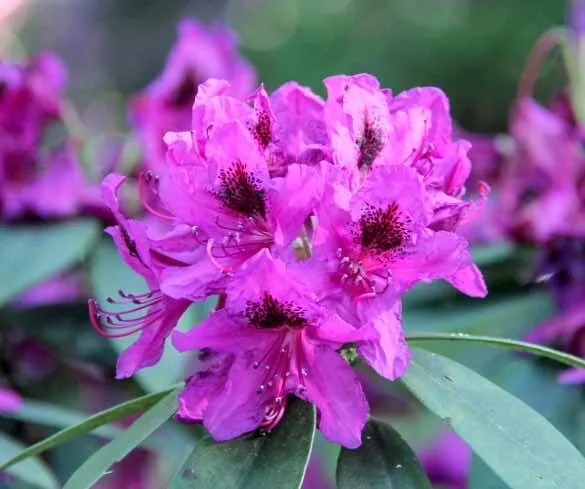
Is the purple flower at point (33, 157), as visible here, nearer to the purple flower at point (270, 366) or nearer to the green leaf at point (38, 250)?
the green leaf at point (38, 250)

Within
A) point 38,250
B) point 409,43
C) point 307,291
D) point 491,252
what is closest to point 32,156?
point 38,250

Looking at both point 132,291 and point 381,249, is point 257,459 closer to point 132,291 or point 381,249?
point 381,249

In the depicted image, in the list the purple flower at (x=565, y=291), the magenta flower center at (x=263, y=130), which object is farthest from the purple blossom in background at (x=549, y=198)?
the magenta flower center at (x=263, y=130)

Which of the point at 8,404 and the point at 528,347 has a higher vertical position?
the point at 528,347

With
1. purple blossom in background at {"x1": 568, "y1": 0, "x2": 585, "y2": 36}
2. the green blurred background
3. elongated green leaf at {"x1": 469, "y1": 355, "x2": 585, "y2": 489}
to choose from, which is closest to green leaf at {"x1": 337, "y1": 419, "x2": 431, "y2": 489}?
elongated green leaf at {"x1": 469, "y1": 355, "x2": 585, "y2": 489}

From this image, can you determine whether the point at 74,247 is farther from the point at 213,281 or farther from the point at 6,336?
the point at 213,281

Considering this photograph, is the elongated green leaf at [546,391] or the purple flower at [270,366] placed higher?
the purple flower at [270,366]
